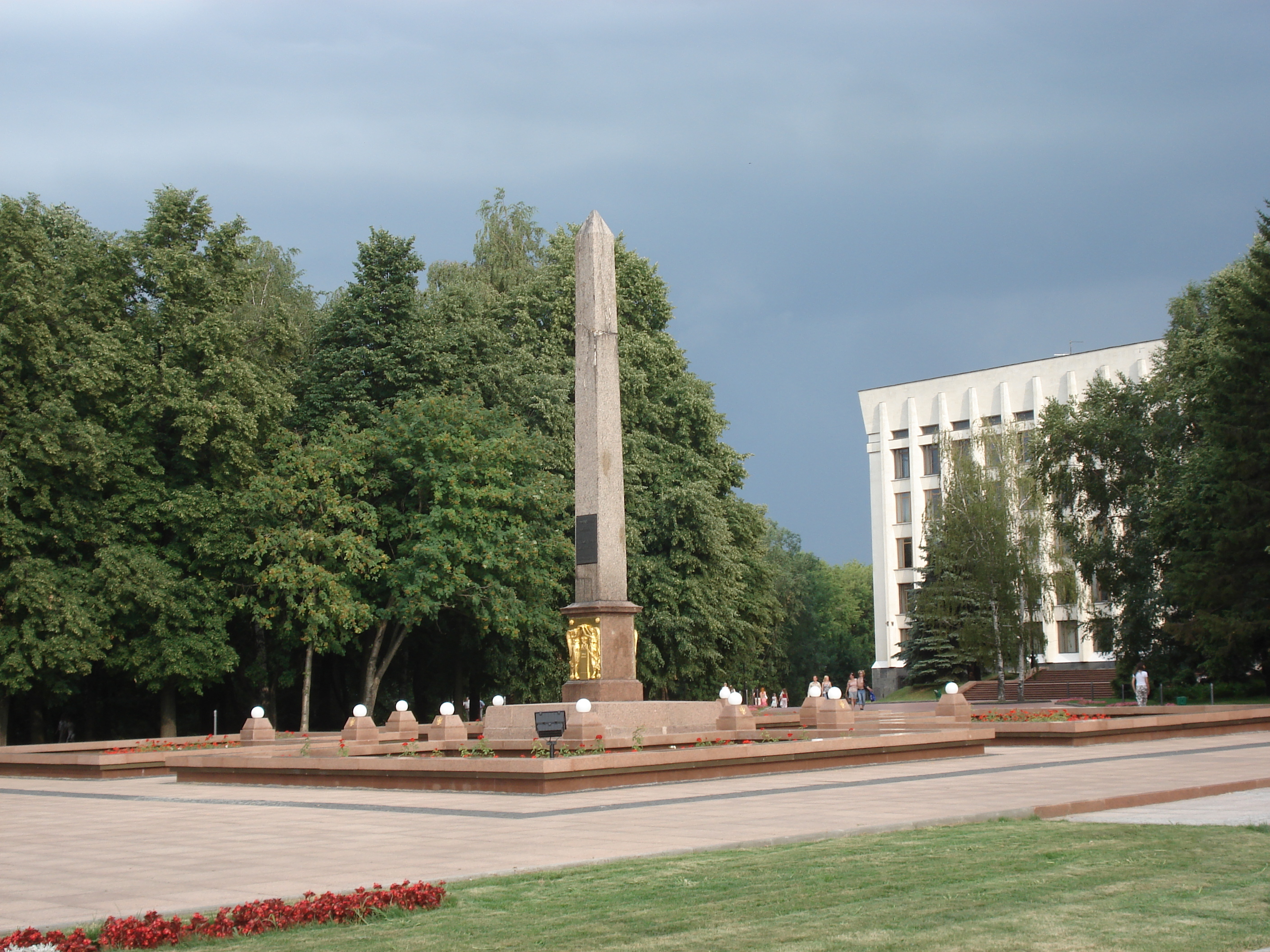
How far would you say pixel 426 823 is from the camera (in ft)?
40.4

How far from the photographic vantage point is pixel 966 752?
2066 centimetres

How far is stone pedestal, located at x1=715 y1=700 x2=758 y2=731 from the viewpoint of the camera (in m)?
22.0

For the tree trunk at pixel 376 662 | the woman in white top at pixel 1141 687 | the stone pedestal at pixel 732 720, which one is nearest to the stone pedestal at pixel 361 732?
the stone pedestal at pixel 732 720

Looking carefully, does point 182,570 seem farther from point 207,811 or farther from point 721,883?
point 721,883

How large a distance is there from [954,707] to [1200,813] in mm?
15176

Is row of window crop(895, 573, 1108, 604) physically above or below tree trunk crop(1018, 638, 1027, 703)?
above

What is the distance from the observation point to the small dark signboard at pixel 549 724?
16266mm

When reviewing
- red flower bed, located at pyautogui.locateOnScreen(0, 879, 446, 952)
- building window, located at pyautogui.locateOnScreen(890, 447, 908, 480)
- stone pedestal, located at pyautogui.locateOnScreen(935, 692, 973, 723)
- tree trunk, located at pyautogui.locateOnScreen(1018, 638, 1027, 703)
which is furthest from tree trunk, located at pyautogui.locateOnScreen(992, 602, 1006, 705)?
red flower bed, located at pyautogui.locateOnScreen(0, 879, 446, 952)

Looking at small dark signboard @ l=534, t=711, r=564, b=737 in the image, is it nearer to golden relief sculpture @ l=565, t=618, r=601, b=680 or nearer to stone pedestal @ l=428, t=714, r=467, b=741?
golden relief sculpture @ l=565, t=618, r=601, b=680

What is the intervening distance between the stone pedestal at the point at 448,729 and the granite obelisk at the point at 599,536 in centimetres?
245

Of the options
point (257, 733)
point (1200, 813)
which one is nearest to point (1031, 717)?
point (257, 733)

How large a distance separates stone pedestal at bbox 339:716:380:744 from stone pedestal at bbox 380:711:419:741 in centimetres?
65

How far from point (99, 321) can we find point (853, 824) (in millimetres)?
28124

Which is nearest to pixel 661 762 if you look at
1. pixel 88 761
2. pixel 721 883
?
pixel 721 883
